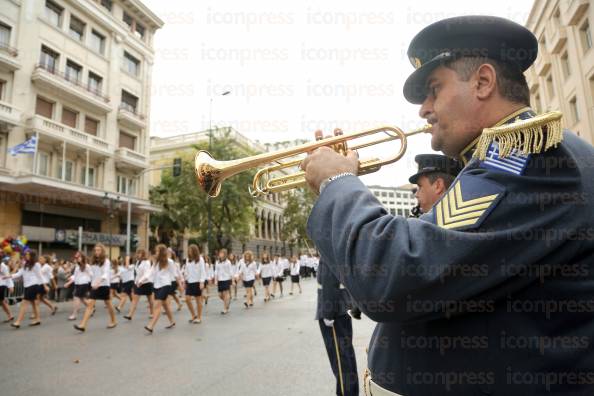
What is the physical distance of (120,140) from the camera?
31.9 m

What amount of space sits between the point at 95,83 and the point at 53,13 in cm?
507

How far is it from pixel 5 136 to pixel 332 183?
27.3 m

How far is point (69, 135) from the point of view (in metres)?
26.0

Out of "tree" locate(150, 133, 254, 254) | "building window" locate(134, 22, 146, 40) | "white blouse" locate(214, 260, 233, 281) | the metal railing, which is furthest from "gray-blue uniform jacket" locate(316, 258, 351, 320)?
"building window" locate(134, 22, 146, 40)

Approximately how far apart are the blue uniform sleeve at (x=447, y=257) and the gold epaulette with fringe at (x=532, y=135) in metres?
0.10

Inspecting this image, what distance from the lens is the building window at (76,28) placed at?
28.2m

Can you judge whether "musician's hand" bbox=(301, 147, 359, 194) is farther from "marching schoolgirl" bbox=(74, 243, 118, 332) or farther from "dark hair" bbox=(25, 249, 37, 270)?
"dark hair" bbox=(25, 249, 37, 270)

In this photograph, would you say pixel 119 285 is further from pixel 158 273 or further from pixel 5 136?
pixel 5 136

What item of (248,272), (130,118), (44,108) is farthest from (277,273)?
(130,118)

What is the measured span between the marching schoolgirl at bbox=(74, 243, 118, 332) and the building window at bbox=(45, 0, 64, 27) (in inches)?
863

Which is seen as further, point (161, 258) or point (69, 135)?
point (69, 135)

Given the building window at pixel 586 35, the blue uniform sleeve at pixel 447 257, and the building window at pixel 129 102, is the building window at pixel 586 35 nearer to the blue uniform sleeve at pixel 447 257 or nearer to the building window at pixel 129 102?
the blue uniform sleeve at pixel 447 257

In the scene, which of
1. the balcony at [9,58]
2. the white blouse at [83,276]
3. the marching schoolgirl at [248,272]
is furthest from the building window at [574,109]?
the balcony at [9,58]

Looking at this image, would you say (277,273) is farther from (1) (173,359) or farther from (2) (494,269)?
(2) (494,269)
